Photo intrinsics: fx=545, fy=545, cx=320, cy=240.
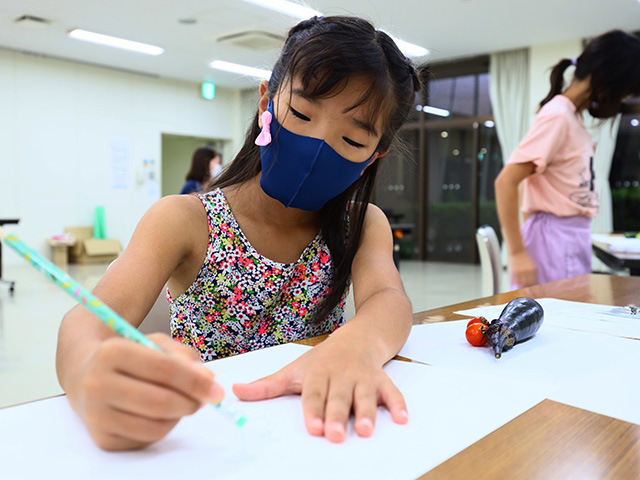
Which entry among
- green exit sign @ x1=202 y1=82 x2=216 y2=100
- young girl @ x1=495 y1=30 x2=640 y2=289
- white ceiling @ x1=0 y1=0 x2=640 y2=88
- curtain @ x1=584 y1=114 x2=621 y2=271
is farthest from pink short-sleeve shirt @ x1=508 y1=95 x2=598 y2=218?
green exit sign @ x1=202 y1=82 x2=216 y2=100

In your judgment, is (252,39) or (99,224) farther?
(99,224)

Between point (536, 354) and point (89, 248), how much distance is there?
310 inches

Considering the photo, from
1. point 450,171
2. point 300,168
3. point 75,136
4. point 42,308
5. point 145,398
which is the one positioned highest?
point 75,136

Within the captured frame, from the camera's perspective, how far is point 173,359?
410mm

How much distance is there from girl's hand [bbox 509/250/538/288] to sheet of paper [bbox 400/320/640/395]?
997 millimetres

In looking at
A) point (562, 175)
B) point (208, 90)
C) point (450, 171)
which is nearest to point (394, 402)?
point (562, 175)

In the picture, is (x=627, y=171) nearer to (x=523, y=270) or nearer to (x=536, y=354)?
(x=523, y=270)

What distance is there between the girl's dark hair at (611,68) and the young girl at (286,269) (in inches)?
47.7

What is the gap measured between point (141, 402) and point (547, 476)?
33 cm

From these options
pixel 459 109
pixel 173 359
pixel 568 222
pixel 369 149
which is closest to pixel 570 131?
pixel 568 222

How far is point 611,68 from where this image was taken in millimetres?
1903

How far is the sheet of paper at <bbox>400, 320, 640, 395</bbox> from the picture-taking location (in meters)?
0.73

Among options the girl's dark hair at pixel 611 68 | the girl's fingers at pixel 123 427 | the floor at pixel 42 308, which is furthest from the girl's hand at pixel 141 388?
the girl's dark hair at pixel 611 68

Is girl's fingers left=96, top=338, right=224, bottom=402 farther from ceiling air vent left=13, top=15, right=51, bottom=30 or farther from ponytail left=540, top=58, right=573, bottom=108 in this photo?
ceiling air vent left=13, top=15, right=51, bottom=30
